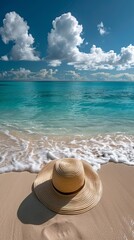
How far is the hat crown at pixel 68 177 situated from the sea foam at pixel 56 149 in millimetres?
1430

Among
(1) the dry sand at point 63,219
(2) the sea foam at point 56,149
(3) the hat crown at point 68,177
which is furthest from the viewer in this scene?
(2) the sea foam at point 56,149

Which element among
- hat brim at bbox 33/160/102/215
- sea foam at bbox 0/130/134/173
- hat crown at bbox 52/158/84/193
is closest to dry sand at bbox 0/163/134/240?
hat brim at bbox 33/160/102/215

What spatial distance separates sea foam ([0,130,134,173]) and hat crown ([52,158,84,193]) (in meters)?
1.43

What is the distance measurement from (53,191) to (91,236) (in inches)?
34.5

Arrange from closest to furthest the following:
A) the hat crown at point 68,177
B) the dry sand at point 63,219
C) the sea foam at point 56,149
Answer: the dry sand at point 63,219 → the hat crown at point 68,177 → the sea foam at point 56,149

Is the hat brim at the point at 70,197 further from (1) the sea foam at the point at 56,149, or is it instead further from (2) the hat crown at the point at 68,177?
(1) the sea foam at the point at 56,149

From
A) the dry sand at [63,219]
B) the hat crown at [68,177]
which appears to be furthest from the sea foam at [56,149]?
the hat crown at [68,177]

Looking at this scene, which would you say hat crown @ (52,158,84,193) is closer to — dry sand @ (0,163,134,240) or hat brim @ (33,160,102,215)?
hat brim @ (33,160,102,215)

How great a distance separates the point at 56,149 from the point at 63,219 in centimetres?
277

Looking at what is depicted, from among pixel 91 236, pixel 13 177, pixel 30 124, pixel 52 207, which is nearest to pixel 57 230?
pixel 52 207

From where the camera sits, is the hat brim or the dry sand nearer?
the dry sand

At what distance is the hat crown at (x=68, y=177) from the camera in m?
2.53

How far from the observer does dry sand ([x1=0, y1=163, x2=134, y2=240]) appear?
2.38m

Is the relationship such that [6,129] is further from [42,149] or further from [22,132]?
[42,149]
